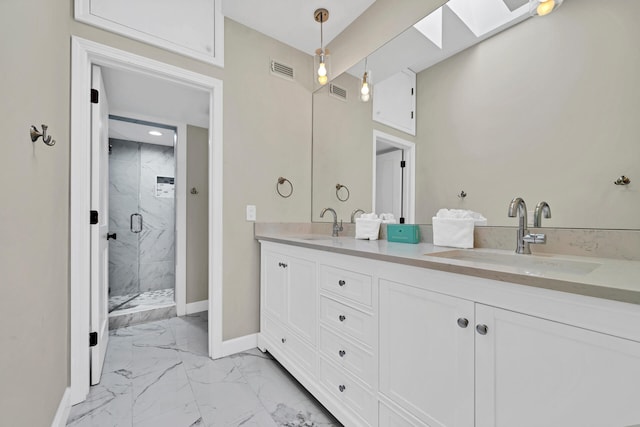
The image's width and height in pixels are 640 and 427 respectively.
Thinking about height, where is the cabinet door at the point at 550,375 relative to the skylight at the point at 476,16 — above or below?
below

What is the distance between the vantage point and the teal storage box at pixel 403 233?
5.39 ft

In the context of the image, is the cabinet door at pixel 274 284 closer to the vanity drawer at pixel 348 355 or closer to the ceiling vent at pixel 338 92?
the vanity drawer at pixel 348 355

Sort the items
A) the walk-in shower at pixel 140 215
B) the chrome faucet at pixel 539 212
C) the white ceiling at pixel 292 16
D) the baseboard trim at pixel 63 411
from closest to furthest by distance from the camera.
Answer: the chrome faucet at pixel 539 212 → the baseboard trim at pixel 63 411 → the white ceiling at pixel 292 16 → the walk-in shower at pixel 140 215

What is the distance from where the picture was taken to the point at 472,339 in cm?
84

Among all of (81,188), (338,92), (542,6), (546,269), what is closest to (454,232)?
(546,269)

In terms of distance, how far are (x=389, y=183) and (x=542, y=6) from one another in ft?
3.65

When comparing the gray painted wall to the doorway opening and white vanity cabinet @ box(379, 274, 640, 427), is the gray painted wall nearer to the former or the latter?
the doorway opening

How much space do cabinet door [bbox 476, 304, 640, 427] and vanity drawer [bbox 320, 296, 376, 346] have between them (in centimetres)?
45

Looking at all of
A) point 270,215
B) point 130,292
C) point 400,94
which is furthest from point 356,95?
point 130,292

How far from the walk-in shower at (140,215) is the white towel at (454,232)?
3395 millimetres

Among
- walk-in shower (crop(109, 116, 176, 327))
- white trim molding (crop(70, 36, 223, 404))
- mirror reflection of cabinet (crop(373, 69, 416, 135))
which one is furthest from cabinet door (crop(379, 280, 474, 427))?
walk-in shower (crop(109, 116, 176, 327))

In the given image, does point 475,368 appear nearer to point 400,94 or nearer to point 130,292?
point 400,94

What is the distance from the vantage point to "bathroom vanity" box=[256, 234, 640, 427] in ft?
2.02

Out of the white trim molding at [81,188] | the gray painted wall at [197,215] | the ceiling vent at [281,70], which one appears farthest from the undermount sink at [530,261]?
the gray painted wall at [197,215]
